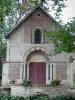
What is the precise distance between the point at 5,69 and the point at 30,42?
357 centimetres

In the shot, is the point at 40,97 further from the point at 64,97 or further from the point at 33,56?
the point at 33,56

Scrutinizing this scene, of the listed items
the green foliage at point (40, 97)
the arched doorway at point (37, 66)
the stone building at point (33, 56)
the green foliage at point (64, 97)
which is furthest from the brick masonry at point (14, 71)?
the green foliage at point (64, 97)

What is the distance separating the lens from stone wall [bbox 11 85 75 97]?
17.6 metres

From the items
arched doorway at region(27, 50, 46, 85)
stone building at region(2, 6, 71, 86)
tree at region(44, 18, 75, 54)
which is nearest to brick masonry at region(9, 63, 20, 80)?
stone building at region(2, 6, 71, 86)

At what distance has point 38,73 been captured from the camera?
70.4 ft

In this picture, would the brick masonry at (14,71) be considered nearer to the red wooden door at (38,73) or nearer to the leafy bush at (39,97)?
the red wooden door at (38,73)

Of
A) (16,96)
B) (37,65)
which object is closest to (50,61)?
(37,65)

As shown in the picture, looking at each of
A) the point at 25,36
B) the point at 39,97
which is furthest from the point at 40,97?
the point at 25,36

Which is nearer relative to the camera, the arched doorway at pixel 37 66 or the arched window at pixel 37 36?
the arched doorway at pixel 37 66

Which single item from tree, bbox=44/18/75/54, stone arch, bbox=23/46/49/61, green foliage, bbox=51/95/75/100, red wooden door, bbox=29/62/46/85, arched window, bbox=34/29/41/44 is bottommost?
green foliage, bbox=51/95/75/100

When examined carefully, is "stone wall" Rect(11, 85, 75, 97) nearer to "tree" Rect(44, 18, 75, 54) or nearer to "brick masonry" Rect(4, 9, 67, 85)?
"brick masonry" Rect(4, 9, 67, 85)

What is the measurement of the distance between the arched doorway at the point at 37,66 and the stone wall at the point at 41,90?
3.61m

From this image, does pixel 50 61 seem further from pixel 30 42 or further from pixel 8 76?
pixel 8 76

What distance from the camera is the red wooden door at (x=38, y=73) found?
21.4m
